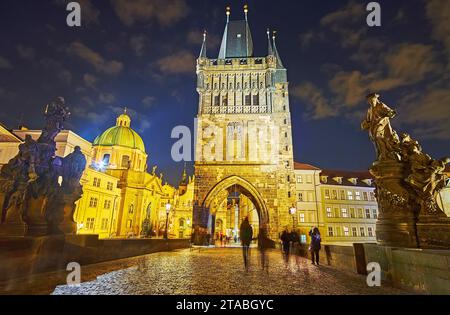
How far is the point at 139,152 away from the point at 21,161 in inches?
1570

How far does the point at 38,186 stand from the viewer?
5.69 m

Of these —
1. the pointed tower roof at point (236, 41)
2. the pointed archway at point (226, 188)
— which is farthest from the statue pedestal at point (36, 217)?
the pointed tower roof at point (236, 41)

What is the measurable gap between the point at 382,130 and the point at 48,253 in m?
8.79

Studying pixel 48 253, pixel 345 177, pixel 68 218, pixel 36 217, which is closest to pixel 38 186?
pixel 36 217

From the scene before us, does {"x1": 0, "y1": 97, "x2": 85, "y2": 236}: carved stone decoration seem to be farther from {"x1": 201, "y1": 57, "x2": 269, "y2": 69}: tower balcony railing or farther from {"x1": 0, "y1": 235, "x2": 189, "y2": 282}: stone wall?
{"x1": 201, "y1": 57, "x2": 269, "y2": 69}: tower balcony railing

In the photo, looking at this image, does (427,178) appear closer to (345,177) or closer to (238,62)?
(238,62)

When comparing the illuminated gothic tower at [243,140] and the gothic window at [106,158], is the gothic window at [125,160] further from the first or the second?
the illuminated gothic tower at [243,140]

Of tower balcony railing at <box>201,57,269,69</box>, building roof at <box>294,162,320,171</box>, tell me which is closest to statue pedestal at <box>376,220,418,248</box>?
tower balcony railing at <box>201,57,269,69</box>

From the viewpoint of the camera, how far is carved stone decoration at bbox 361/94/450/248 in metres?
4.62

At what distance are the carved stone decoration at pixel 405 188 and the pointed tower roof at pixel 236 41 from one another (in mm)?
27253

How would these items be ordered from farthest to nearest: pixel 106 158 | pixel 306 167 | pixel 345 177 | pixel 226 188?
pixel 106 158 < pixel 345 177 < pixel 306 167 < pixel 226 188

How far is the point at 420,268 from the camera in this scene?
360 centimetres

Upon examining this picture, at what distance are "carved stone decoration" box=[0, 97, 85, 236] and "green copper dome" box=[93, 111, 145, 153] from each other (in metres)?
38.1

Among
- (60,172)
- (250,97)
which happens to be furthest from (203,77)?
(60,172)
